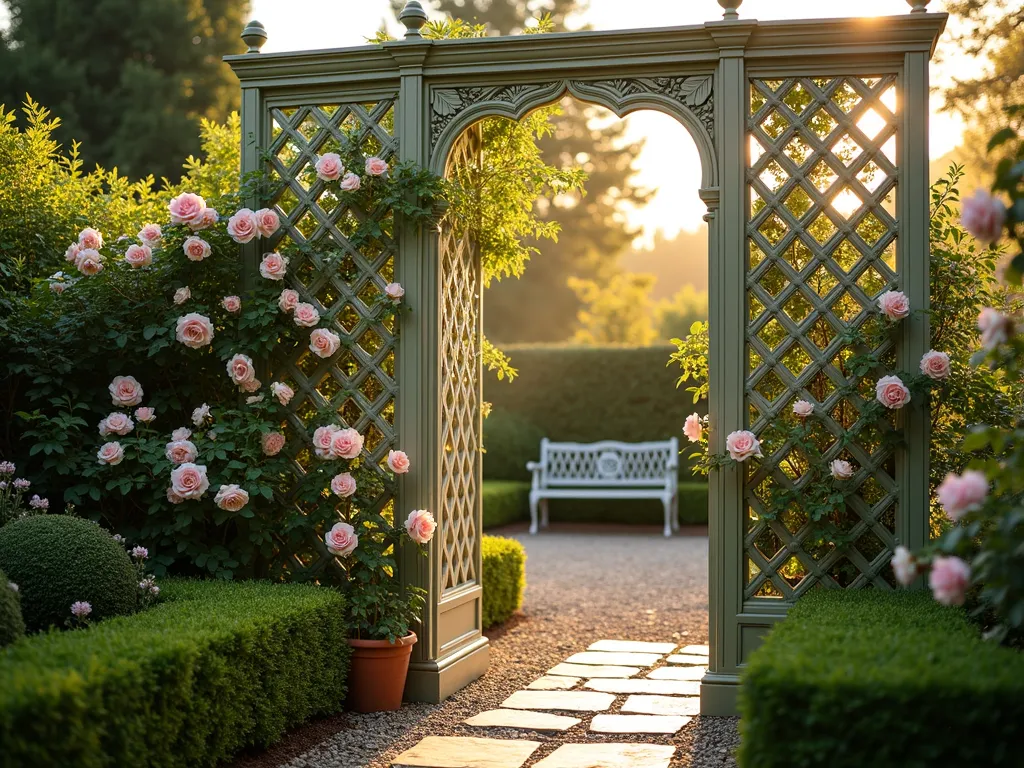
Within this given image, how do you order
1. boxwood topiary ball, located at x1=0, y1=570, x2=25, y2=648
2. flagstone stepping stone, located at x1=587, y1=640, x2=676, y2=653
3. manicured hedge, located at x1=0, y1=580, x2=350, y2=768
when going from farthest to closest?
flagstone stepping stone, located at x1=587, y1=640, x2=676, y2=653, boxwood topiary ball, located at x1=0, y1=570, x2=25, y2=648, manicured hedge, located at x1=0, y1=580, x2=350, y2=768

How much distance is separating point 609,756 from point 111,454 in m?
2.40

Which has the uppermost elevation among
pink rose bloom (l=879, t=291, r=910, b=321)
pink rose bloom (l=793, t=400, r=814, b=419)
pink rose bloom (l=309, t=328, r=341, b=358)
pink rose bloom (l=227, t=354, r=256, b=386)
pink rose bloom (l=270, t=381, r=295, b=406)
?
pink rose bloom (l=879, t=291, r=910, b=321)

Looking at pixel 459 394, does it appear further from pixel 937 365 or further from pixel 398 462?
pixel 937 365

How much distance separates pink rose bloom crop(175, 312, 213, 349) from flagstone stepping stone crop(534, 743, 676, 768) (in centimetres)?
228

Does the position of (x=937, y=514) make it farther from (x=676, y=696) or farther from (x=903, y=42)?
(x=903, y=42)

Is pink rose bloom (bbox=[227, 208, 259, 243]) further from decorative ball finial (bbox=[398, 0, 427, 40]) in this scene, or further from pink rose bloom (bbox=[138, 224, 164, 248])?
decorative ball finial (bbox=[398, 0, 427, 40])

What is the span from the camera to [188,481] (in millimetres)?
4277

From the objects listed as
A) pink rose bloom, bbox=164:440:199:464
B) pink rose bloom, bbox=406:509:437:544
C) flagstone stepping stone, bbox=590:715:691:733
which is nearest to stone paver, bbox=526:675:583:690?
flagstone stepping stone, bbox=590:715:691:733

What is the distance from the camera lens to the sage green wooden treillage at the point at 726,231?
14.0 ft

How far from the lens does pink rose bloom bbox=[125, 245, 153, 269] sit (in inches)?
182

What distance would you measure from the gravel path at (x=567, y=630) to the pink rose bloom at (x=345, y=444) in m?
1.08

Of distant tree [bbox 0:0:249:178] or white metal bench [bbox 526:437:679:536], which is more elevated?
distant tree [bbox 0:0:249:178]

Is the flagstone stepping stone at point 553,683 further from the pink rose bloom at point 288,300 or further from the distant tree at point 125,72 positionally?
the distant tree at point 125,72

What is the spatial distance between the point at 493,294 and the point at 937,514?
53.7ft
